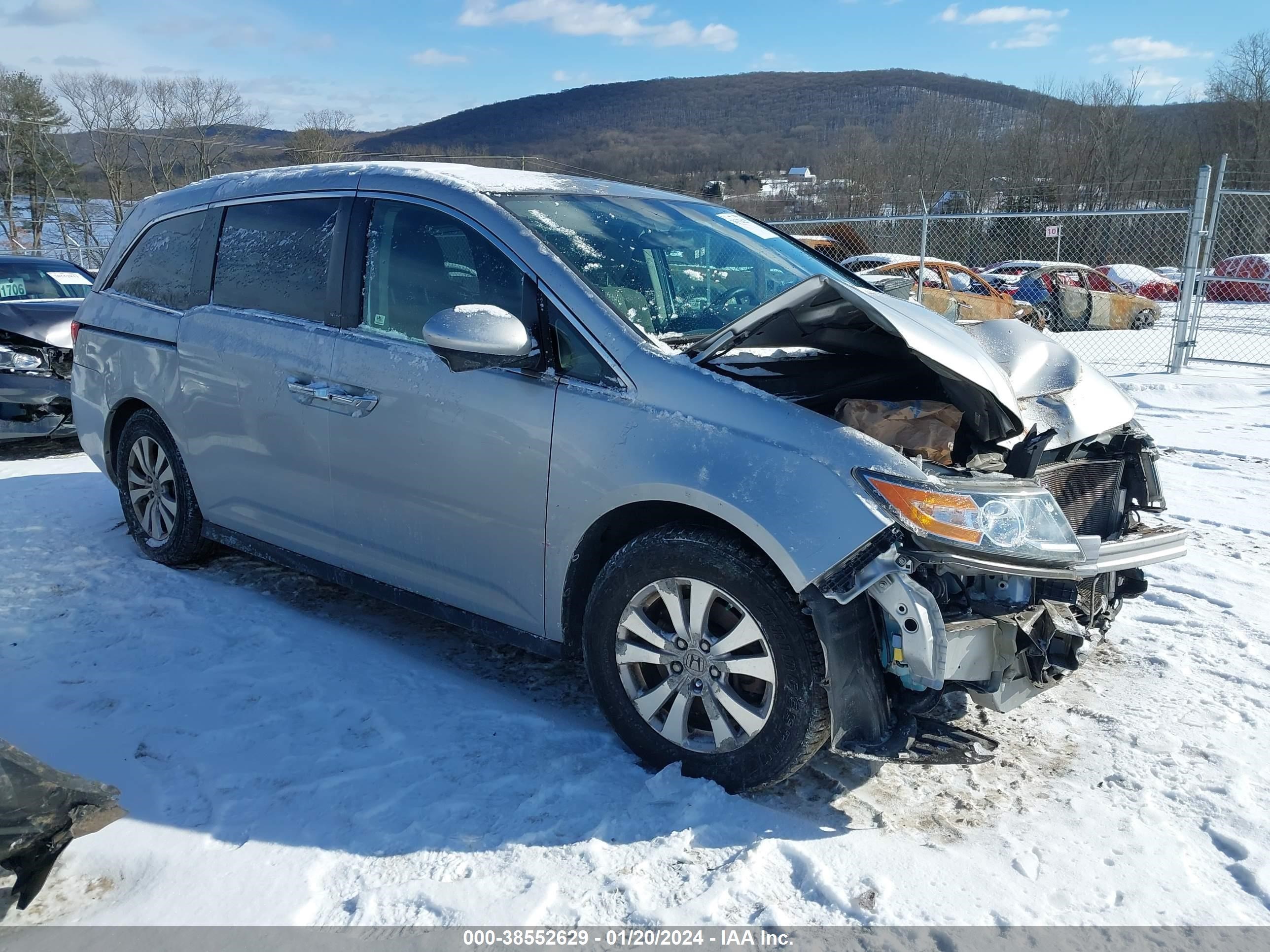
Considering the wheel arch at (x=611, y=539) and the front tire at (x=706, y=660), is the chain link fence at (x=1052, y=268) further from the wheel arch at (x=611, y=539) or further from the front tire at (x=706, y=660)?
the front tire at (x=706, y=660)

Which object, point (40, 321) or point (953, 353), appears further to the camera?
point (40, 321)

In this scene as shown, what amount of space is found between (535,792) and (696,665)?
612mm

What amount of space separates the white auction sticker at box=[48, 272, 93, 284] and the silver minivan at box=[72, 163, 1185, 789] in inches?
207

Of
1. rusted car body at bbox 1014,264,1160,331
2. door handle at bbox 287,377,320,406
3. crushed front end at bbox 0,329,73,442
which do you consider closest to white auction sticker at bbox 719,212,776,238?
door handle at bbox 287,377,320,406

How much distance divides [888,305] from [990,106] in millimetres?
75756

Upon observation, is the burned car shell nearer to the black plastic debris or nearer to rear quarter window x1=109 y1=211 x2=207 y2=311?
rear quarter window x1=109 y1=211 x2=207 y2=311

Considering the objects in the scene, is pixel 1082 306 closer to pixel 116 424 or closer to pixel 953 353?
pixel 953 353

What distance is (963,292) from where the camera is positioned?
53.2 feet

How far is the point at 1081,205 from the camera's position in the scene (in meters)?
34.8

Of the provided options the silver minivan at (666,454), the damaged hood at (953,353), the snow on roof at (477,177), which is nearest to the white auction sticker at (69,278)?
the silver minivan at (666,454)

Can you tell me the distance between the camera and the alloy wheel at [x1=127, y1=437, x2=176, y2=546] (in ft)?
15.2

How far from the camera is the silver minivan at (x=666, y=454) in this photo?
2572mm

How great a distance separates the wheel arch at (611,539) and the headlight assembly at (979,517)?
38cm

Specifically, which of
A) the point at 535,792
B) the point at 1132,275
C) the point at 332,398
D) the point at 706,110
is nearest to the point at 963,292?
the point at 1132,275
